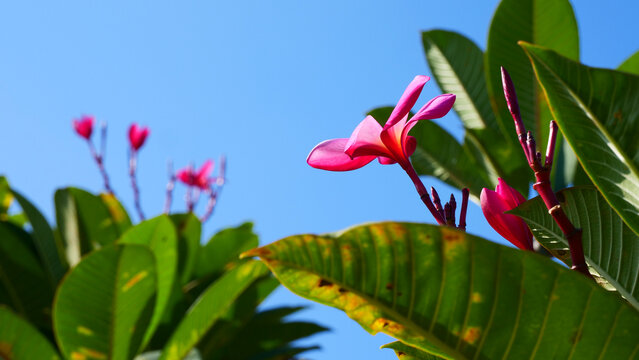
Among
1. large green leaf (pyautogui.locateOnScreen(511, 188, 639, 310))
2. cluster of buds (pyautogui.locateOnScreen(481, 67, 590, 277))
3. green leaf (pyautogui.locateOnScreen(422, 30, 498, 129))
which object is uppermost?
green leaf (pyautogui.locateOnScreen(422, 30, 498, 129))

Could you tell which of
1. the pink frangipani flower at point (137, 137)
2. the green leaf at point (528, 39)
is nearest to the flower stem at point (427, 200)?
the green leaf at point (528, 39)

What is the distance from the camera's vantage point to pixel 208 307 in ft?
5.82

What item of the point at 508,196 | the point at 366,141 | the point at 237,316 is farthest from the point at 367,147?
the point at 237,316

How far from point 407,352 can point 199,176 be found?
2780 mm

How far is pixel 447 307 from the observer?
0.39 meters

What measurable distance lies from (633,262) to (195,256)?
7.00ft

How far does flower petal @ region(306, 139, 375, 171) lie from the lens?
0.52 metres

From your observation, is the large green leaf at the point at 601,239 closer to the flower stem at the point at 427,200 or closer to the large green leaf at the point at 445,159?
the flower stem at the point at 427,200

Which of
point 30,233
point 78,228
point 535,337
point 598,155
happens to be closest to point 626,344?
point 535,337

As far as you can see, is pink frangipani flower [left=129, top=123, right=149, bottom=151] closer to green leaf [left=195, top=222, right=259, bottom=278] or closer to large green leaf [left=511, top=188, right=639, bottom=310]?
green leaf [left=195, top=222, right=259, bottom=278]

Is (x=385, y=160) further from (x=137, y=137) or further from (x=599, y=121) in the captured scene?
(x=137, y=137)

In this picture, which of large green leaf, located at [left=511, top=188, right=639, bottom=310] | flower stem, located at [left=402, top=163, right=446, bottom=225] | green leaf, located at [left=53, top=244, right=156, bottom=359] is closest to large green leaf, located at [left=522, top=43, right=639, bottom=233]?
large green leaf, located at [left=511, top=188, right=639, bottom=310]

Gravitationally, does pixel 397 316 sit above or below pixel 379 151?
below

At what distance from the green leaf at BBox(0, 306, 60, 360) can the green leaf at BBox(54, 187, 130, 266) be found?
1.86 ft
